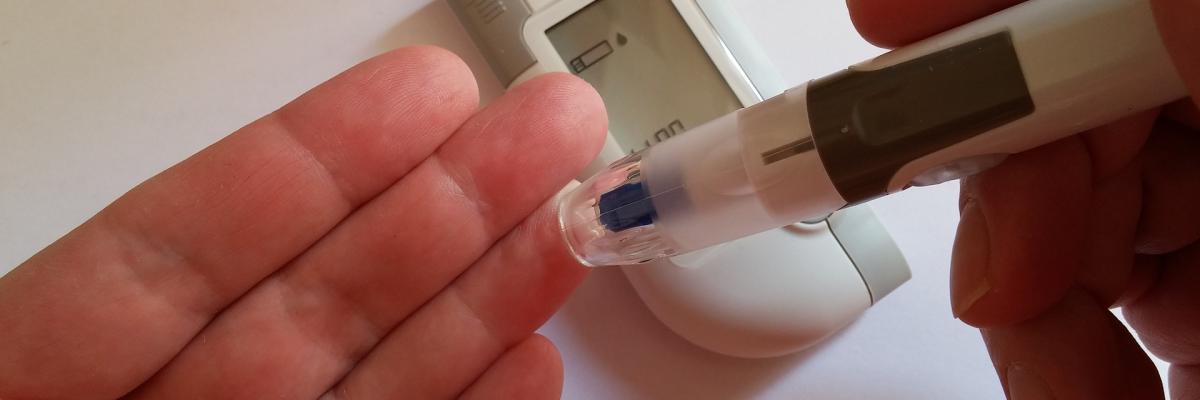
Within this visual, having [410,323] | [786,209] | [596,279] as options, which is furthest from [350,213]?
[786,209]

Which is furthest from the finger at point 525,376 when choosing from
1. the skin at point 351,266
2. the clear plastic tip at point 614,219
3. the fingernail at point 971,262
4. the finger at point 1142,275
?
the finger at point 1142,275

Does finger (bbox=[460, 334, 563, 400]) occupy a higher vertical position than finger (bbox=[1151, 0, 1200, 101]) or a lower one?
lower

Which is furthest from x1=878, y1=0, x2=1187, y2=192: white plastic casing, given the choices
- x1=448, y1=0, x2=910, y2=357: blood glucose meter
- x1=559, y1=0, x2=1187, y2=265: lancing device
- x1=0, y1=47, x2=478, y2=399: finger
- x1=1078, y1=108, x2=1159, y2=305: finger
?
x1=0, y1=47, x2=478, y2=399: finger

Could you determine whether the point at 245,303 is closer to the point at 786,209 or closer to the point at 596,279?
the point at 596,279

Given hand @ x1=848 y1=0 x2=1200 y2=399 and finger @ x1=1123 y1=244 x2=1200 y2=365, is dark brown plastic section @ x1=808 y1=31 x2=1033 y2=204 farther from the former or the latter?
finger @ x1=1123 y1=244 x2=1200 y2=365

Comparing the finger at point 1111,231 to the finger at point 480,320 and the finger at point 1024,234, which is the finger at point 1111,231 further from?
the finger at point 480,320

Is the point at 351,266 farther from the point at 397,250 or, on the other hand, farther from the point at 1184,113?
the point at 1184,113

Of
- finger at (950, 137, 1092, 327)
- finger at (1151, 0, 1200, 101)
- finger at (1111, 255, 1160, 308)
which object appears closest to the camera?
finger at (1151, 0, 1200, 101)
